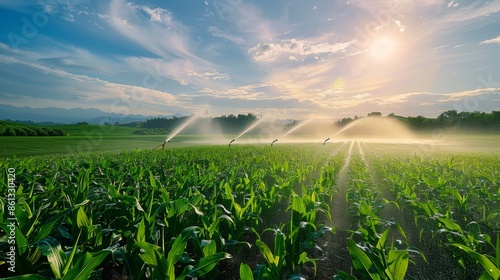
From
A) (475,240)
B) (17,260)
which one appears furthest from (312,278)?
(17,260)

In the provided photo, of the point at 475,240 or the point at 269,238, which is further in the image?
the point at 269,238

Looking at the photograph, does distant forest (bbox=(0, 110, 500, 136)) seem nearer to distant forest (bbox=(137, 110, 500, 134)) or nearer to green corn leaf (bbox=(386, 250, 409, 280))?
distant forest (bbox=(137, 110, 500, 134))

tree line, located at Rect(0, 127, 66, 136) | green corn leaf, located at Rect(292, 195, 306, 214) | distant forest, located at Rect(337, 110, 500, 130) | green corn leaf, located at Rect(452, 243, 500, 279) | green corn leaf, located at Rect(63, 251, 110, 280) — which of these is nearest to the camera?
green corn leaf, located at Rect(63, 251, 110, 280)

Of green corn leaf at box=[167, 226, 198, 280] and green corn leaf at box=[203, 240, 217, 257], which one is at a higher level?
green corn leaf at box=[167, 226, 198, 280]

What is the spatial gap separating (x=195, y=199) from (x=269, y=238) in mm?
1574

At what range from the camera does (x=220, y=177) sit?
6.70 meters

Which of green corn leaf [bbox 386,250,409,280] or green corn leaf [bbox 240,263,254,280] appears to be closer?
green corn leaf [bbox 240,263,254,280]

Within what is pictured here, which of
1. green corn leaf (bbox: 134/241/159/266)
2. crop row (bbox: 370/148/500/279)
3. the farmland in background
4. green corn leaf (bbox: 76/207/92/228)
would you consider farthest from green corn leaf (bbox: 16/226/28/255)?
crop row (bbox: 370/148/500/279)

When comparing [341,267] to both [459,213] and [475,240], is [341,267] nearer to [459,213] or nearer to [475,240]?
[475,240]

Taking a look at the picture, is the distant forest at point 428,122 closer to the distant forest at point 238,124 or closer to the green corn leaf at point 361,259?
the distant forest at point 238,124

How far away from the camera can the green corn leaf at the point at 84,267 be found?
5.41 ft

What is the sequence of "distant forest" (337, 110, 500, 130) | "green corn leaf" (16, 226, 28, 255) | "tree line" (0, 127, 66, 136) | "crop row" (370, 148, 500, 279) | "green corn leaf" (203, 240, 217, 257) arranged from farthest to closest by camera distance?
1. "distant forest" (337, 110, 500, 130)
2. "tree line" (0, 127, 66, 136)
3. "crop row" (370, 148, 500, 279)
4. "green corn leaf" (203, 240, 217, 257)
5. "green corn leaf" (16, 226, 28, 255)

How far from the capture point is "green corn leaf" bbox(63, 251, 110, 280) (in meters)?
1.65

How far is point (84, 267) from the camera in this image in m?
1.70
